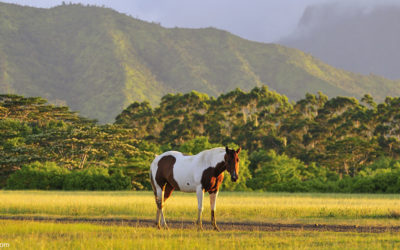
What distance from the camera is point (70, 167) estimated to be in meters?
70.0

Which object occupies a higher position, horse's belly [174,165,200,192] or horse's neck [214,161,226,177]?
horse's neck [214,161,226,177]

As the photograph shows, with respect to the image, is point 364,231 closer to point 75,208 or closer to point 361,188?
point 75,208

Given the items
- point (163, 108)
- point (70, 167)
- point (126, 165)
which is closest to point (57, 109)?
point (163, 108)

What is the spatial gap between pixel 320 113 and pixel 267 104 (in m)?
14.7

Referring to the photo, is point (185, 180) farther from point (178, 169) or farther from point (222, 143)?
point (222, 143)

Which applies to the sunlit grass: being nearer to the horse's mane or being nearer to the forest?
the horse's mane

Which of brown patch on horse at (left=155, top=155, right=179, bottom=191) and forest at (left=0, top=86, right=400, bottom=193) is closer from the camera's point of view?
brown patch on horse at (left=155, top=155, right=179, bottom=191)

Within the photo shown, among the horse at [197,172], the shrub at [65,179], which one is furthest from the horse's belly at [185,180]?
the shrub at [65,179]

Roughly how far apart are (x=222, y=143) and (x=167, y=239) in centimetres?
8023

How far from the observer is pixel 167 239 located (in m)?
15.5

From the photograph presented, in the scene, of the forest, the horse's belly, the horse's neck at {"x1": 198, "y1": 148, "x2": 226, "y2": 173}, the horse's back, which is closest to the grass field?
the horse's belly

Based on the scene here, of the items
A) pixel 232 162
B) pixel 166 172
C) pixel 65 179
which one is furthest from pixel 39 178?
pixel 232 162

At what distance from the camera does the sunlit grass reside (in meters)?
14.0

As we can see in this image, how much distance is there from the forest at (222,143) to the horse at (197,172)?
36.2 m
